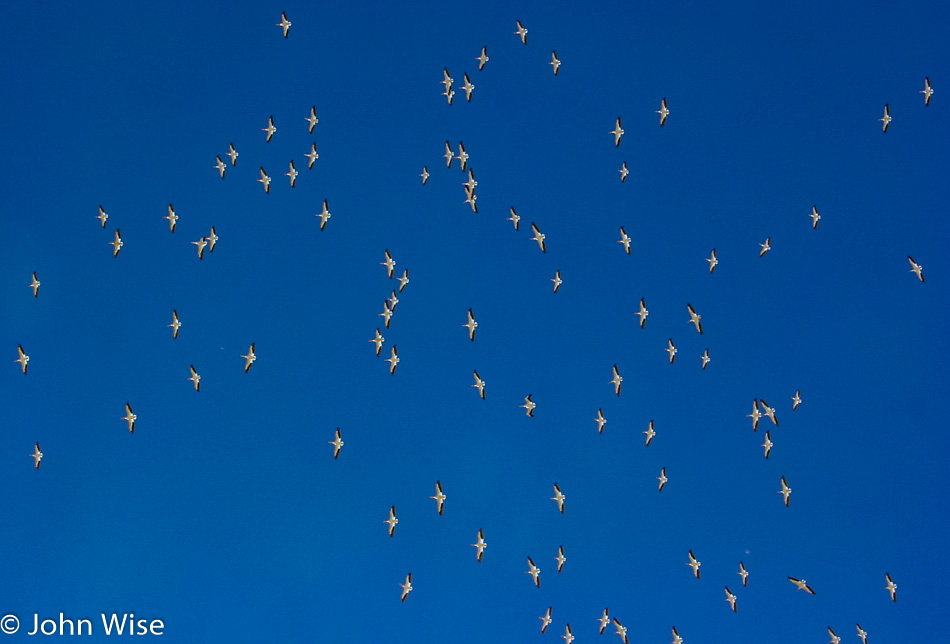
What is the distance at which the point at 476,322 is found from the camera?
89.8ft

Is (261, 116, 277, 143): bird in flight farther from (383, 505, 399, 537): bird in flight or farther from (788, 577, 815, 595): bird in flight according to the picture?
(788, 577, 815, 595): bird in flight

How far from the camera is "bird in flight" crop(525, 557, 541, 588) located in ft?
88.2

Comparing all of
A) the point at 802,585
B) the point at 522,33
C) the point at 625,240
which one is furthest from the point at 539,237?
the point at 802,585

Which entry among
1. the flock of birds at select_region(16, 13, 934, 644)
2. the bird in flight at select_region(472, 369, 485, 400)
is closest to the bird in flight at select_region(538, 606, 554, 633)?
the flock of birds at select_region(16, 13, 934, 644)

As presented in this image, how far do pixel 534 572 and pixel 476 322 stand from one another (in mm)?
8256

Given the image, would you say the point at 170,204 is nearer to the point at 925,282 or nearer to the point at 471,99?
the point at 471,99

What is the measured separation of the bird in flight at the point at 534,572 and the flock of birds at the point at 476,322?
28 millimetres

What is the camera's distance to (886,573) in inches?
1067

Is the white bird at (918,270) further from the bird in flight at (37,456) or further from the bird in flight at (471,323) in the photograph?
the bird in flight at (37,456)

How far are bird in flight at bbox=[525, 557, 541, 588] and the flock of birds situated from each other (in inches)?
1.1

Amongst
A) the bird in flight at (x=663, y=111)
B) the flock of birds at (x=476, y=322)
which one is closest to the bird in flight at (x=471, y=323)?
the flock of birds at (x=476, y=322)

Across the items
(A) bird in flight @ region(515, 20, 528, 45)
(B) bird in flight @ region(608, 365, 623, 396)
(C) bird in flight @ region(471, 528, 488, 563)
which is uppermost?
(A) bird in flight @ region(515, 20, 528, 45)

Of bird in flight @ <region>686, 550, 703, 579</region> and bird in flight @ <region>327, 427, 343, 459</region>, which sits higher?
bird in flight @ <region>327, 427, 343, 459</region>

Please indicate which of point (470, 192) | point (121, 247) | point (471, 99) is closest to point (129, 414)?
point (121, 247)
